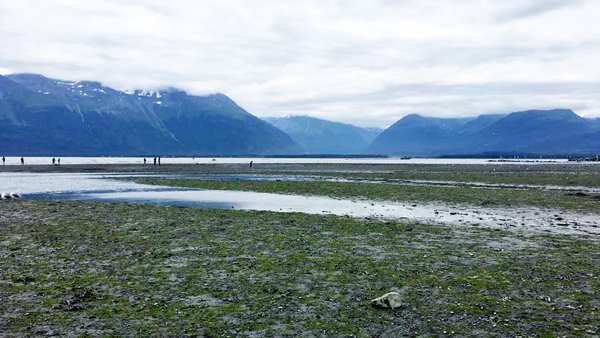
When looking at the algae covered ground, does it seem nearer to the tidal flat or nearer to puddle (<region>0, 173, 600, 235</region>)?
the tidal flat

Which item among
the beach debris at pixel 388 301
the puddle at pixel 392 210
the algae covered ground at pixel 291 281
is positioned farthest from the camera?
the puddle at pixel 392 210

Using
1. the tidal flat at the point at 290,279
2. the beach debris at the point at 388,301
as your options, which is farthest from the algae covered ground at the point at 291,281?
the beach debris at the point at 388,301

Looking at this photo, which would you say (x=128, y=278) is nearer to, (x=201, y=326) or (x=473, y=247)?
(x=201, y=326)

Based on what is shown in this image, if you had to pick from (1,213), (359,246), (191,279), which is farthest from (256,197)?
(191,279)

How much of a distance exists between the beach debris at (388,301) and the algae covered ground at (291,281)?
25cm

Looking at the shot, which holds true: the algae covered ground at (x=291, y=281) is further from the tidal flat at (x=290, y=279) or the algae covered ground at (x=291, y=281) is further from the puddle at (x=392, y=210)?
the puddle at (x=392, y=210)

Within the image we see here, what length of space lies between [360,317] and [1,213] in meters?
31.8

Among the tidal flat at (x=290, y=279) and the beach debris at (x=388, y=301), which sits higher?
the beach debris at (x=388, y=301)

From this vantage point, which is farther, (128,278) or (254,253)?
(254,253)

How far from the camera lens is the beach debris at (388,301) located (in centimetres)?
1362

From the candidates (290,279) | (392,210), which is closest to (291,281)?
(290,279)

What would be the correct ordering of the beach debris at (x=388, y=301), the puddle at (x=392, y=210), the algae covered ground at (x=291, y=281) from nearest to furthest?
the algae covered ground at (x=291, y=281)
the beach debris at (x=388, y=301)
the puddle at (x=392, y=210)

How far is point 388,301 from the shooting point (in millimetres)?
13711

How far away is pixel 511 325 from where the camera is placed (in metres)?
12.4
